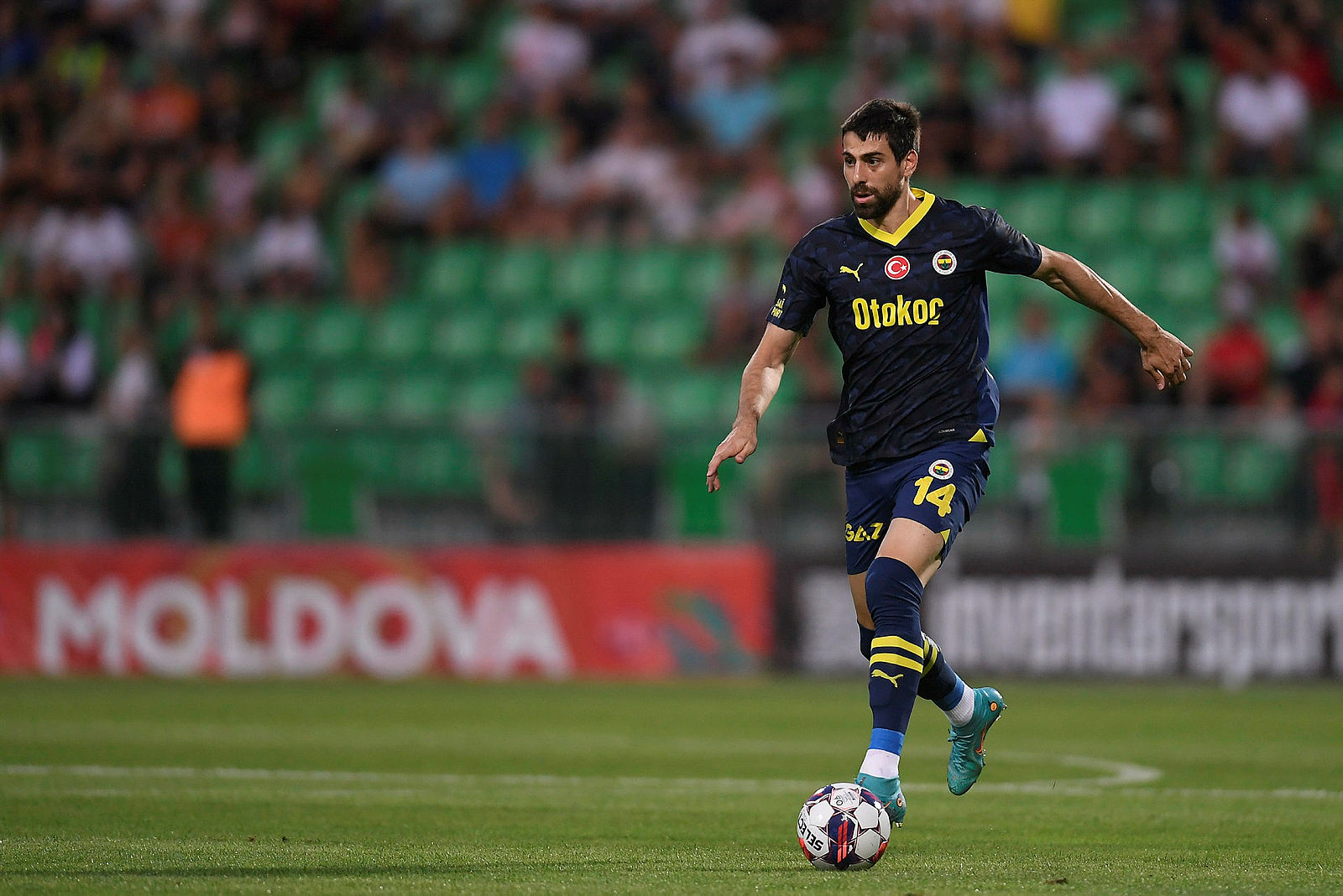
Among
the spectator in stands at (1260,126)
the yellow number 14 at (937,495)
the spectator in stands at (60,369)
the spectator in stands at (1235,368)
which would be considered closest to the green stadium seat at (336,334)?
the spectator in stands at (60,369)

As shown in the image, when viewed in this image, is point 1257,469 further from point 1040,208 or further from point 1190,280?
point 1040,208

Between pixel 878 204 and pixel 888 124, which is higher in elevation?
pixel 888 124

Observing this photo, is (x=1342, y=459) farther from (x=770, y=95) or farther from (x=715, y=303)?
(x=770, y=95)

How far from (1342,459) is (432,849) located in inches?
374

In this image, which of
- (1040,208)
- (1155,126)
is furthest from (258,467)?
(1155,126)

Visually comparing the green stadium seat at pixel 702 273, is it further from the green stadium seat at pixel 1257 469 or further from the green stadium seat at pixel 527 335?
the green stadium seat at pixel 1257 469

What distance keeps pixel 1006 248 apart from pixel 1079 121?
1164 centimetres

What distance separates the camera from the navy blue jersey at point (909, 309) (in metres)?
6.98

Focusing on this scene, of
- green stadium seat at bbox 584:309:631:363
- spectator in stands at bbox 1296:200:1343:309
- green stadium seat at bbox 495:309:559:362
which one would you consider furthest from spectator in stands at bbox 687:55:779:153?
spectator in stands at bbox 1296:200:1343:309

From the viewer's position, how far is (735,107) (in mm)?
19453

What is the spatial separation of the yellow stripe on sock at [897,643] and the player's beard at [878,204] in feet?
4.80

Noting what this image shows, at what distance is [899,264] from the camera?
275 inches

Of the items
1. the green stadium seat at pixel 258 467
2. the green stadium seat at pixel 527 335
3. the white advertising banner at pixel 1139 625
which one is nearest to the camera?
the white advertising banner at pixel 1139 625

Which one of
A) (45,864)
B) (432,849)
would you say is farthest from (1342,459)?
(45,864)
